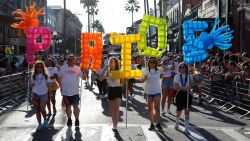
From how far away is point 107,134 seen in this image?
9.59 meters

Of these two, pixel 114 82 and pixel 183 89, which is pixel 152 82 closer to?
pixel 183 89

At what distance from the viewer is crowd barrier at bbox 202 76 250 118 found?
13.2m

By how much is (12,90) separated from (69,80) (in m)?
6.76

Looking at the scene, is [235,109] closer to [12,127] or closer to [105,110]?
[105,110]

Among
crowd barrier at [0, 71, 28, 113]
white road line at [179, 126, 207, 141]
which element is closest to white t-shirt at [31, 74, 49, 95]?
white road line at [179, 126, 207, 141]

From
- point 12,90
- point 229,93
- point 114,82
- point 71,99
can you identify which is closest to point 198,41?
point 114,82

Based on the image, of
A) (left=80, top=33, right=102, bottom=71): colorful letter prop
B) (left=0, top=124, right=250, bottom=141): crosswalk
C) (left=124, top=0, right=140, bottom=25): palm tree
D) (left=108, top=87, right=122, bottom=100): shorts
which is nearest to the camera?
(left=0, top=124, right=250, bottom=141): crosswalk

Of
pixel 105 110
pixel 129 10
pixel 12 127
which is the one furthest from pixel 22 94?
pixel 129 10

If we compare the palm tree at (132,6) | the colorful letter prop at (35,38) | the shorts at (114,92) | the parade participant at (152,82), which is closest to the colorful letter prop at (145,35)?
the parade participant at (152,82)

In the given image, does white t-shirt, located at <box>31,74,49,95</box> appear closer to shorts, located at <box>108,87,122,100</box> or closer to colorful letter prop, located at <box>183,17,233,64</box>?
shorts, located at <box>108,87,122,100</box>

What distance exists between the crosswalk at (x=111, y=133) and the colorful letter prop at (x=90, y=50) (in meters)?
2.34

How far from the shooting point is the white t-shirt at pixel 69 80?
33.2ft

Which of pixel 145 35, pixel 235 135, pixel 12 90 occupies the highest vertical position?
pixel 145 35

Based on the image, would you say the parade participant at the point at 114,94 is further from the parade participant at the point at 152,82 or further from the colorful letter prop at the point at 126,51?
the parade participant at the point at 152,82
